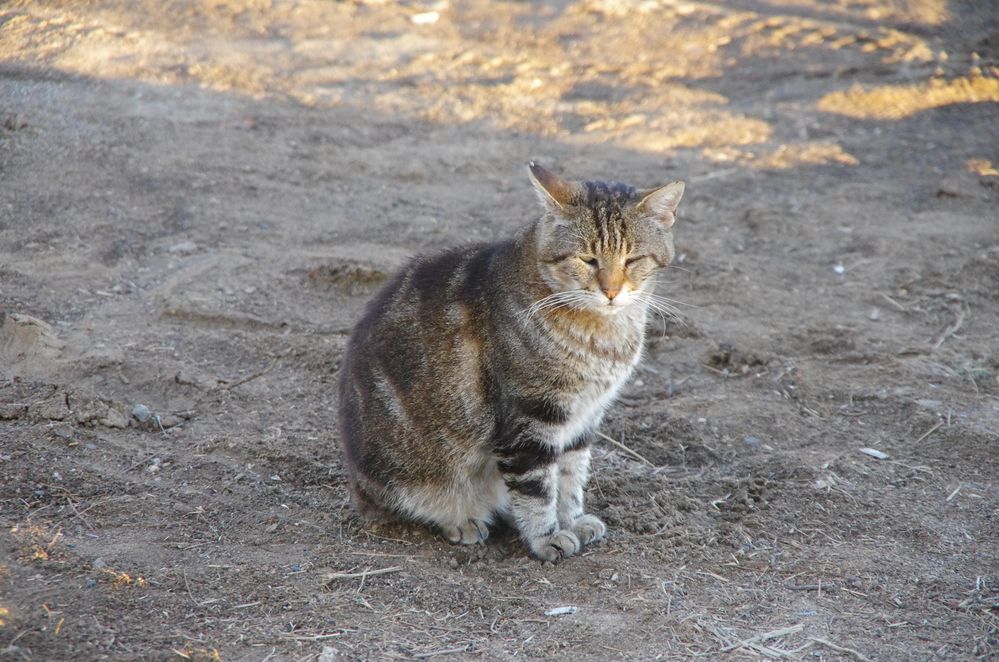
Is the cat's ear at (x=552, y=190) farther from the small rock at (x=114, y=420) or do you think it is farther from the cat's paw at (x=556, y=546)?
the small rock at (x=114, y=420)

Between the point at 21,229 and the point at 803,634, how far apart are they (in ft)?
16.5

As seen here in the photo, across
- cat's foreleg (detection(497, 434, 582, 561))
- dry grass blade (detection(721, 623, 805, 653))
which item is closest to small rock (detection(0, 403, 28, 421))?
cat's foreleg (detection(497, 434, 582, 561))

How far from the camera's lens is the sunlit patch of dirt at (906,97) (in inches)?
347

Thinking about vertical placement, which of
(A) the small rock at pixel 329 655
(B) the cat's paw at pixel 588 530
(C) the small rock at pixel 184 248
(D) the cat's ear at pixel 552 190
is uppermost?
(D) the cat's ear at pixel 552 190

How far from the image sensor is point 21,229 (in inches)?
233

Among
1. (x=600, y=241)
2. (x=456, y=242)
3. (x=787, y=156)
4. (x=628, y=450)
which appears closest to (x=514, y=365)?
(x=600, y=241)

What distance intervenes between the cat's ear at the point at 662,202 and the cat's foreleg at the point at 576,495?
1.00m

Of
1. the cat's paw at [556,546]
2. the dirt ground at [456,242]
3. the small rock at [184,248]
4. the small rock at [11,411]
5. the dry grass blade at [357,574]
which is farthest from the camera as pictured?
the small rock at [184,248]

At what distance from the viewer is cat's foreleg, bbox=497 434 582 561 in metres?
3.90

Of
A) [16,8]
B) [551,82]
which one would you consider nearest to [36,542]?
[16,8]

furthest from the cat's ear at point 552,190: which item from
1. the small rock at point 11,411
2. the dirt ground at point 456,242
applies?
the small rock at point 11,411

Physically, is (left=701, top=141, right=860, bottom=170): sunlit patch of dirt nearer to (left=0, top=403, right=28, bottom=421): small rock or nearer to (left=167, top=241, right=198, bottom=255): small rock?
(left=167, top=241, right=198, bottom=255): small rock

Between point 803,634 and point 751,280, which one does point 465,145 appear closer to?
point 751,280

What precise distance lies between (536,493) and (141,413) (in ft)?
6.54
